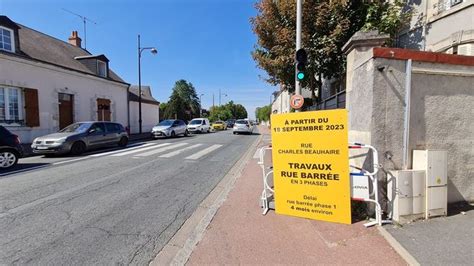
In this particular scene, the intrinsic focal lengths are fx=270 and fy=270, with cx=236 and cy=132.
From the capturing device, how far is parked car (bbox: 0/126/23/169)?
858cm

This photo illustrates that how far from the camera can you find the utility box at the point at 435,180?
389cm

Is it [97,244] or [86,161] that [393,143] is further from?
[86,161]

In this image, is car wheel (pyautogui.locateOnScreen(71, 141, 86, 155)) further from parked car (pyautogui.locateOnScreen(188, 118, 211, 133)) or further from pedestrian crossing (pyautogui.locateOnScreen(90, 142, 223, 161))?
parked car (pyautogui.locateOnScreen(188, 118, 211, 133))

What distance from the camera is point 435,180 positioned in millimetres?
3922

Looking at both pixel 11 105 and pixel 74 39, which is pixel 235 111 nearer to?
pixel 74 39

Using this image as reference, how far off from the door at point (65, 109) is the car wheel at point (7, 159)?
9757mm

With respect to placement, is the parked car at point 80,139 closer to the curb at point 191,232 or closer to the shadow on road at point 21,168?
the shadow on road at point 21,168

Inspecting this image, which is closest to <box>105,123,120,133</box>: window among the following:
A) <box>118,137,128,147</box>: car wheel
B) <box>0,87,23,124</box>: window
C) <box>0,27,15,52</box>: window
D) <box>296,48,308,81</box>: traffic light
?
<box>118,137,128,147</box>: car wheel

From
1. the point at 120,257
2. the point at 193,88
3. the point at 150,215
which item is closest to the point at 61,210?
the point at 150,215

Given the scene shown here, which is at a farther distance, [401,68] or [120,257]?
[401,68]

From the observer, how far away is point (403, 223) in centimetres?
377

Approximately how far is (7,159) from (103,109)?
13.8 meters

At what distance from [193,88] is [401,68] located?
9285 centimetres

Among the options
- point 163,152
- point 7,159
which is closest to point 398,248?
point 163,152
